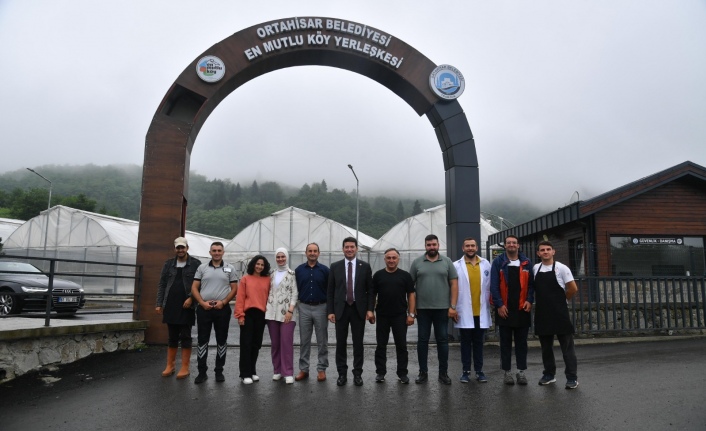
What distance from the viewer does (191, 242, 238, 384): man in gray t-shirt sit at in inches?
246

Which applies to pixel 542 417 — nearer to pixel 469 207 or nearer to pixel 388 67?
pixel 469 207

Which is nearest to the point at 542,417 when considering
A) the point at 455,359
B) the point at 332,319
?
the point at 332,319

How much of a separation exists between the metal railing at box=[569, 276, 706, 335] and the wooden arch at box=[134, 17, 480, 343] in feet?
9.52

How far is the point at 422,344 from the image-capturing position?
6.18m

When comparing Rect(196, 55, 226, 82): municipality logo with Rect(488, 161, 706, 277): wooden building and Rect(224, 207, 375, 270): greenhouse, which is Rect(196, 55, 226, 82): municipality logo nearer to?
Rect(488, 161, 706, 277): wooden building

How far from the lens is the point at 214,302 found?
627cm

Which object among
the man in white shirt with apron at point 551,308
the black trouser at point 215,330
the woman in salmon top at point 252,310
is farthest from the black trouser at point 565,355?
the black trouser at point 215,330

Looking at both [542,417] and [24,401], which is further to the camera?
[24,401]

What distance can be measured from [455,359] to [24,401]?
5523 mm

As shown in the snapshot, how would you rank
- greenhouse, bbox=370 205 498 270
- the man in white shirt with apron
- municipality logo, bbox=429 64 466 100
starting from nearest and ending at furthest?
the man in white shirt with apron → municipality logo, bbox=429 64 466 100 → greenhouse, bbox=370 205 498 270

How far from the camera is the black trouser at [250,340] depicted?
616 cm

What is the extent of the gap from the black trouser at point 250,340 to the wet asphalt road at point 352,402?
213mm

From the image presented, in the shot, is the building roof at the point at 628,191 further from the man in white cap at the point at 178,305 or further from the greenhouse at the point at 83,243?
the greenhouse at the point at 83,243

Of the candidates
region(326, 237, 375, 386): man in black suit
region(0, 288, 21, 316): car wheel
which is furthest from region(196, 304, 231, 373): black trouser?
region(0, 288, 21, 316): car wheel
